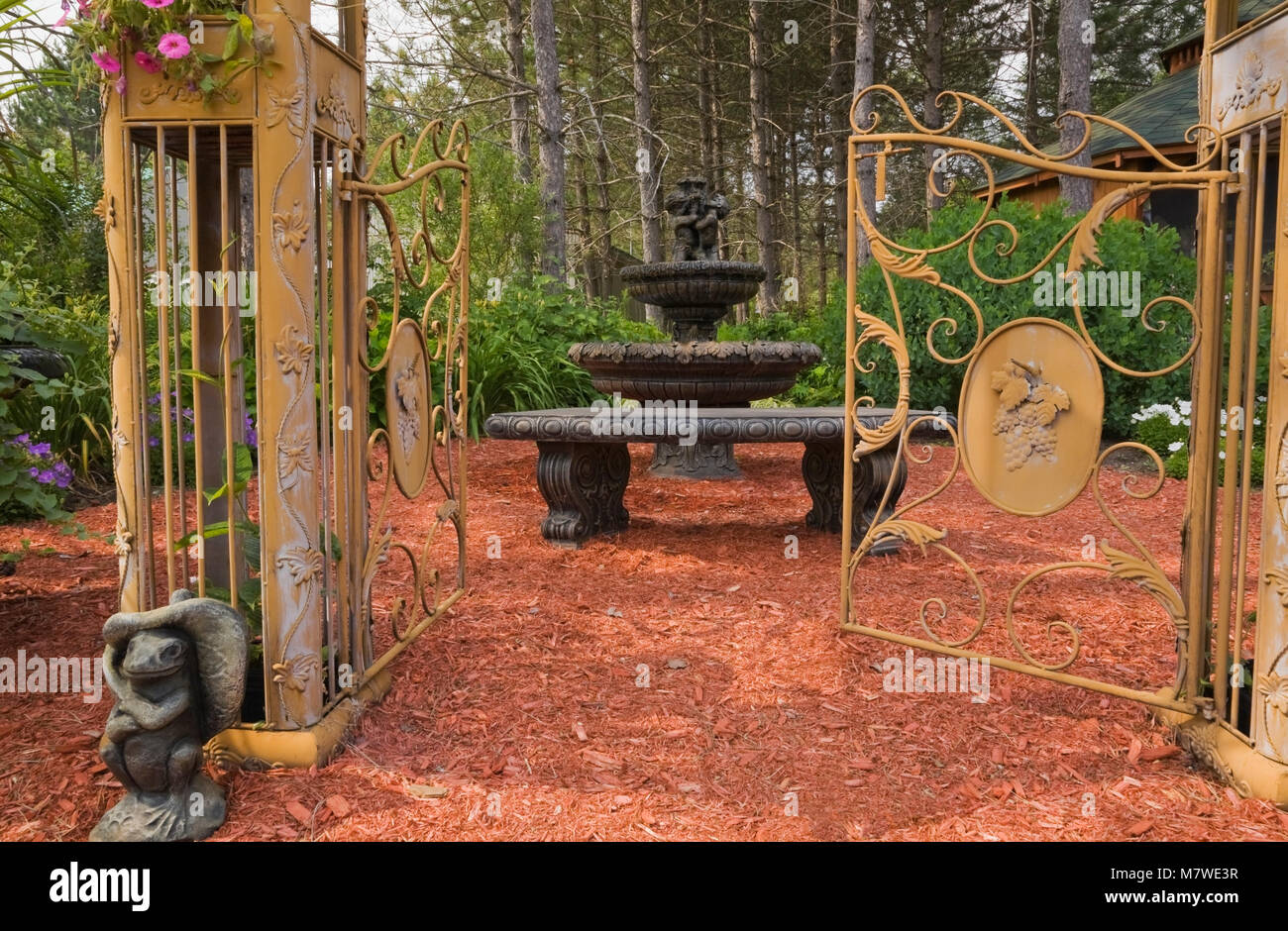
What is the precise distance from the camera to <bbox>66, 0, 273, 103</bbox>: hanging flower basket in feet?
7.99

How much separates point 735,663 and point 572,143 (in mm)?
18544

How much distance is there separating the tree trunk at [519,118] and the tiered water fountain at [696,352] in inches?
182

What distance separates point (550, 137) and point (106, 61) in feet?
32.9

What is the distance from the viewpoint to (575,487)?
557 centimetres

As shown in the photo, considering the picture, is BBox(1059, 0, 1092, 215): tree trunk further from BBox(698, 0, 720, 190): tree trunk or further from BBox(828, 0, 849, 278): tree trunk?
BBox(698, 0, 720, 190): tree trunk

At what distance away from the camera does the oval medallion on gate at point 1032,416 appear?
118 inches

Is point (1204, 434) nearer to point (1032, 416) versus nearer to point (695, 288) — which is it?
point (1032, 416)

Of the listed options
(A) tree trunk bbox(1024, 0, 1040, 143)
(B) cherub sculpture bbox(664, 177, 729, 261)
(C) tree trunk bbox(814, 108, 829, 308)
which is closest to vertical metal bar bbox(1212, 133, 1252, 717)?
(B) cherub sculpture bbox(664, 177, 729, 261)

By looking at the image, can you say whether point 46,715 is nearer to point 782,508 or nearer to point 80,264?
point 782,508

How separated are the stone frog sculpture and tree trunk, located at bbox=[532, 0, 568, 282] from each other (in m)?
9.66

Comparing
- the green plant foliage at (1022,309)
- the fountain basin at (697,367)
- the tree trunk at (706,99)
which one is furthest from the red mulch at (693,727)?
the tree trunk at (706,99)

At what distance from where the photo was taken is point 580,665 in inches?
144

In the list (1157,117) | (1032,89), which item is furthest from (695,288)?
(1032,89)

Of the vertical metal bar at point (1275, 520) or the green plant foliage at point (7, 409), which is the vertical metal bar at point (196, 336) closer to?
the green plant foliage at point (7, 409)
